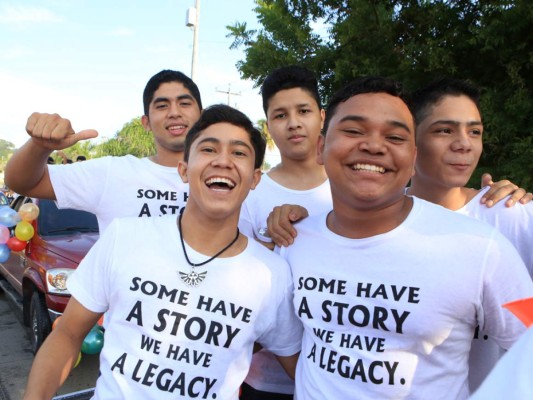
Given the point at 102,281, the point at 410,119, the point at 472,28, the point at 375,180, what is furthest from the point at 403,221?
the point at 472,28

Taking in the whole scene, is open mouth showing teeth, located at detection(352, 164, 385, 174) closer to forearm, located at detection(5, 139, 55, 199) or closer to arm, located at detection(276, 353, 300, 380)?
arm, located at detection(276, 353, 300, 380)

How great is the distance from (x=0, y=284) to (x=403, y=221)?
24.2ft

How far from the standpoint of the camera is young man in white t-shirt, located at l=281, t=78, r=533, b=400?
155 centimetres

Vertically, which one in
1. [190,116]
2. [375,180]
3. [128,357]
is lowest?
[128,357]

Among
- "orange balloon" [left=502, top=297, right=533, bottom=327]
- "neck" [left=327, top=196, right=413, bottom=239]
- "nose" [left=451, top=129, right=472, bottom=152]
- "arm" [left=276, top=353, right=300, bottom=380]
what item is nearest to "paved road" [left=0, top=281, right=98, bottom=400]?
"arm" [left=276, top=353, right=300, bottom=380]

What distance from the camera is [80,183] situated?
2646mm

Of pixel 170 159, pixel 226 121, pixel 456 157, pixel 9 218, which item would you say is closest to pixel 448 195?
pixel 456 157

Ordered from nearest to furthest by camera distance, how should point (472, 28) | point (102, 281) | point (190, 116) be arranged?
point (102, 281), point (190, 116), point (472, 28)

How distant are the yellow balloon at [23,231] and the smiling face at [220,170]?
3.69 metres

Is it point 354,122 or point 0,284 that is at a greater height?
point 354,122

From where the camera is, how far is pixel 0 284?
7.17 m

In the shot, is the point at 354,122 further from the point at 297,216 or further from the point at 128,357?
the point at 128,357

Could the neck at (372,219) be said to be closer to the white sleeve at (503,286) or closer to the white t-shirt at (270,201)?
the white sleeve at (503,286)

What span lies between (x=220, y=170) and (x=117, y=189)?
3.23ft
